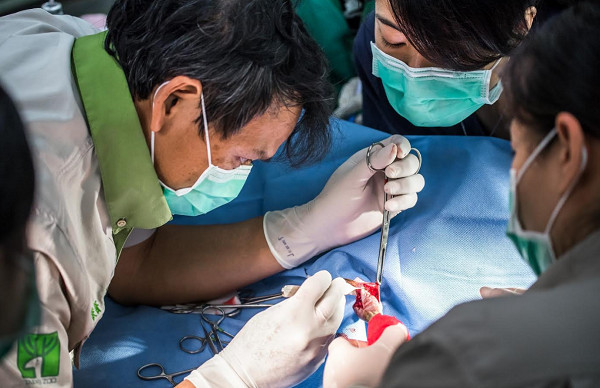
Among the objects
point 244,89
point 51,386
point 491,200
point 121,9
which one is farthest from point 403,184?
point 51,386

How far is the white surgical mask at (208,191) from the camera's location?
4.89ft

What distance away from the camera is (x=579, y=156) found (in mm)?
852

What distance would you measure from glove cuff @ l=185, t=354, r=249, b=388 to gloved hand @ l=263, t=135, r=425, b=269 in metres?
0.46

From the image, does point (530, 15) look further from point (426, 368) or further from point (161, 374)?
point (161, 374)

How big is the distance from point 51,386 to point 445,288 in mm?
966

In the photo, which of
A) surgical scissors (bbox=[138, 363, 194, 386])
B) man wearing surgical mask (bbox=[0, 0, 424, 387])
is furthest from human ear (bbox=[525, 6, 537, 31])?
surgical scissors (bbox=[138, 363, 194, 386])

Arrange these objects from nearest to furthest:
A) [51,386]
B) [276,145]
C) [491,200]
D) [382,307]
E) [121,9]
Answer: [51,386] < [121,9] < [276,145] < [382,307] < [491,200]

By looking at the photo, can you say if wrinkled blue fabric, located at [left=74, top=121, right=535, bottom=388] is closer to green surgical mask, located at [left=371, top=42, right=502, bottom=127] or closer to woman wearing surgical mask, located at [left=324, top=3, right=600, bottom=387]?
green surgical mask, located at [left=371, top=42, right=502, bottom=127]

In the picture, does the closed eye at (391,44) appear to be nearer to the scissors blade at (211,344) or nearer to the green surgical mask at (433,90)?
the green surgical mask at (433,90)

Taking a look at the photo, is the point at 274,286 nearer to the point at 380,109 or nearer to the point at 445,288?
the point at 445,288

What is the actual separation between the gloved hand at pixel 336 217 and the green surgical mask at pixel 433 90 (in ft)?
0.48

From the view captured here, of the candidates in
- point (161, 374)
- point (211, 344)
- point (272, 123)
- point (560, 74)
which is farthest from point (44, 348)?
point (560, 74)

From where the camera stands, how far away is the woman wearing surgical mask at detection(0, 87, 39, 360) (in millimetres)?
781

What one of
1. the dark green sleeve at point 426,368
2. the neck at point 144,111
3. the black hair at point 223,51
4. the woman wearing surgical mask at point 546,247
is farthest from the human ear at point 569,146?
the neck at point 144,111
